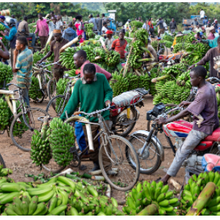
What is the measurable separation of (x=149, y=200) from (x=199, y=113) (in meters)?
1.73

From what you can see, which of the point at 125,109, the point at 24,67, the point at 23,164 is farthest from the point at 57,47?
Answer: the point at 23,164

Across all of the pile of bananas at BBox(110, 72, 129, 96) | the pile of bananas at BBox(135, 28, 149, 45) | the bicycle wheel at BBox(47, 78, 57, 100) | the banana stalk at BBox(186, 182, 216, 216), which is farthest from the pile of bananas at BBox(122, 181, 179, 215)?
the pile of bananas at BBox(135, 28, 149, 45)

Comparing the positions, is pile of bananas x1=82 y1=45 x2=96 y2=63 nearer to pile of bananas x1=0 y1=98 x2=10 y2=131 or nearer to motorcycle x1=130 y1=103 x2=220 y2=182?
pile of bananas x1=0 y1=98 x2=10 y2=131

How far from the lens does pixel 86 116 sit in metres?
4.16

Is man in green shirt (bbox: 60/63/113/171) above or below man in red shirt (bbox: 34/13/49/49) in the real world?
below

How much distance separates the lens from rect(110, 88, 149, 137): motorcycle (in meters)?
5.48

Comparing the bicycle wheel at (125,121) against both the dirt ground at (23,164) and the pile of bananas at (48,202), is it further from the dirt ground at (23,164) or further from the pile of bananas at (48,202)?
Result: the pile of bananas at (48,202)

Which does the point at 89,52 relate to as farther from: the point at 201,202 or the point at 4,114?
the point at 201,202

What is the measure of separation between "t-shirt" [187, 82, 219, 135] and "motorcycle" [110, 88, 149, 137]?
194 cm

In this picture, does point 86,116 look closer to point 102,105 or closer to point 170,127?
point 102,105

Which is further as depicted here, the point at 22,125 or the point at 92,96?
the point at 22,125

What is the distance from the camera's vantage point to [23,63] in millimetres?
A: 5680

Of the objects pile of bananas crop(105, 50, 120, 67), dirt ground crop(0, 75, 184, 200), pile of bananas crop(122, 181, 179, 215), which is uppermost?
pile of bananas crop(105, 50, 120, 67)
